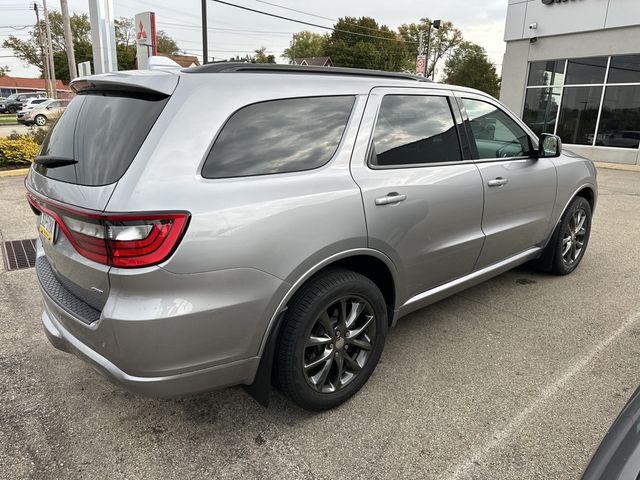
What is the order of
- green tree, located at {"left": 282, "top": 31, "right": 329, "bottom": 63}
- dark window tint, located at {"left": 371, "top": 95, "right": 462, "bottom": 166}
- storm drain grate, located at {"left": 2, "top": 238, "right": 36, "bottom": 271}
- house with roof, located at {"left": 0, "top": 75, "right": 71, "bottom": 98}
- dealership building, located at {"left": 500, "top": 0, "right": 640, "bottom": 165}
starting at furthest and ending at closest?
green tree, located at {"left": 282, "top": 31, "right": 329, "bottom": 63} < house with roof, located at {"left": 0, "top": 75, "right": 71, "bottom": 98} < dealership building, located at {"left": 500, "top": 0, "right": 640, "bottom": 165} < storm drain grate, located at {"left": 2, "top": 238, "right": 36, "bottom": 271} < dark window tint, located at {"left": 371, "top": 95, "right": 462, "bottom": 166}

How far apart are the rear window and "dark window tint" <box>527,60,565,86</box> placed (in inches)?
659

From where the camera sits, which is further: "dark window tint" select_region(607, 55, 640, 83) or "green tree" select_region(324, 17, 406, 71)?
"green tree" select_region(324, 17, 406, 71)

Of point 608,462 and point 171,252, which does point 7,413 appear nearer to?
point 171,252

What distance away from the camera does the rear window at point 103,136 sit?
6.54ft

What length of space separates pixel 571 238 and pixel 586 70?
43.2 ft

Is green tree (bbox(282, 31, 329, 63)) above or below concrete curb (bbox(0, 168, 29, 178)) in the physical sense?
above

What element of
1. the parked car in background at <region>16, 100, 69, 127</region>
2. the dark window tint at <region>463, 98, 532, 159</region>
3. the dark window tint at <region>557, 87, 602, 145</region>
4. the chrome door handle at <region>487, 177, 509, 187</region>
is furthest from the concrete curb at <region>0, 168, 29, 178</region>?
the parked car in background at <region>16, 100, 69, 127</region>

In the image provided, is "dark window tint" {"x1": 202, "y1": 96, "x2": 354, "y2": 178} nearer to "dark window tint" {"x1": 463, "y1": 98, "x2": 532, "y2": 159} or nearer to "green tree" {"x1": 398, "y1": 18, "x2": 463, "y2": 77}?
"dark window tint" {"x1": 463, "y1": 98, "x2": 532, "y2": 159}

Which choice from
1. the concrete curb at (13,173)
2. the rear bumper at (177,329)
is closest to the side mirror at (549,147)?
the rear bumper at (177,329)

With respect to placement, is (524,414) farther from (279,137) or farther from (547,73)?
(547,73)

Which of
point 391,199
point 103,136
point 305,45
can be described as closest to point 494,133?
point 391,199

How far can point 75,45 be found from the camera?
6494 centimetres

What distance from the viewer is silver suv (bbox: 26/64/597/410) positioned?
1901mm

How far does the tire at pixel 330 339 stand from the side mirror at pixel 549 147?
7.32ft
